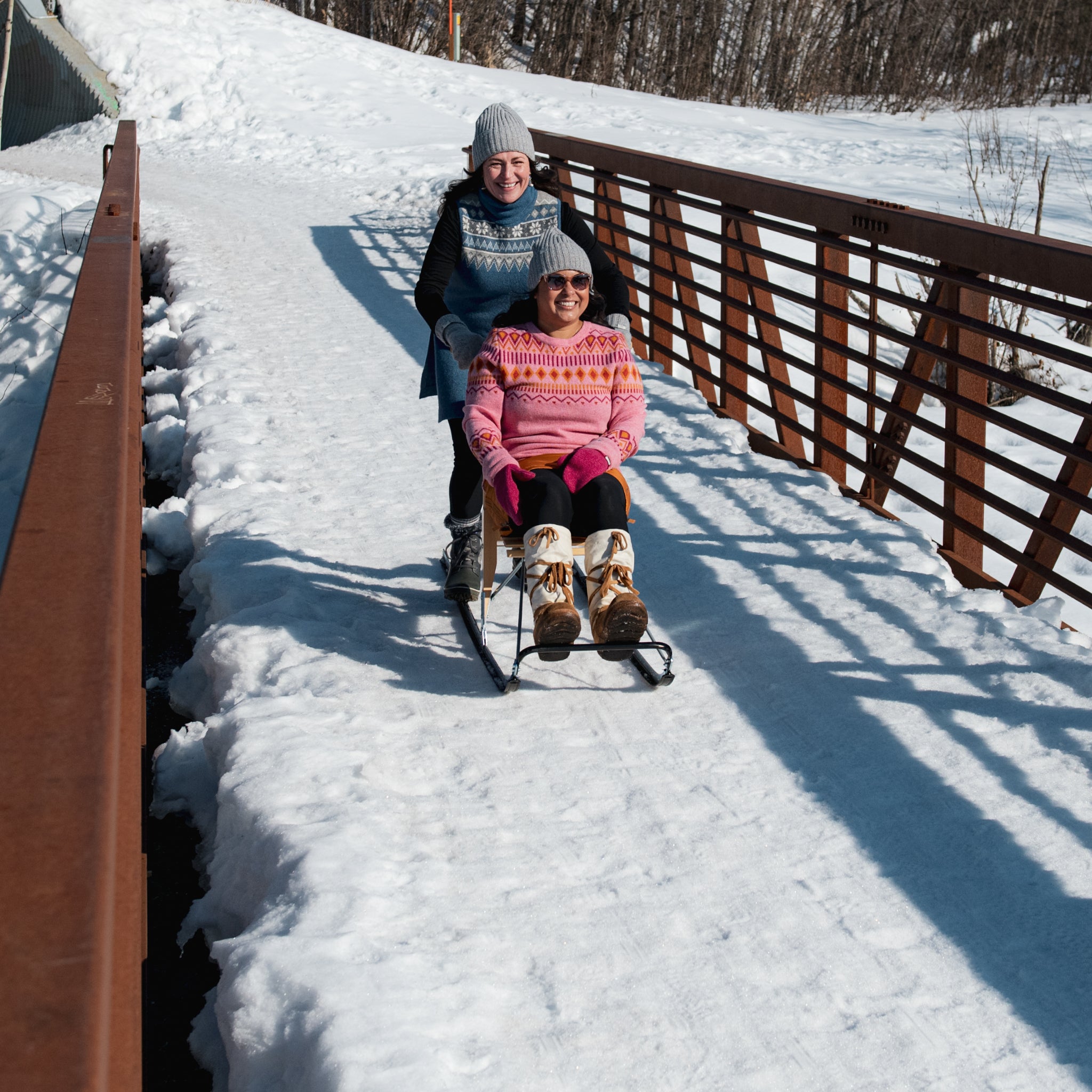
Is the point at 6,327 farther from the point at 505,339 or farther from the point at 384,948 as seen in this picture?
the point at 384,948

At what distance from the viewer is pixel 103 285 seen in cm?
405

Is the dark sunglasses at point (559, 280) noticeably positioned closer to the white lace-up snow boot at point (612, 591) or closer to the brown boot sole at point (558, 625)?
the white lace-up snow boot at point (612, 591)

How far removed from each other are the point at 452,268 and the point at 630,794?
183 centimetres

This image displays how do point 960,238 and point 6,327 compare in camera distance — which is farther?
point 6,327

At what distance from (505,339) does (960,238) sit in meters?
1.97

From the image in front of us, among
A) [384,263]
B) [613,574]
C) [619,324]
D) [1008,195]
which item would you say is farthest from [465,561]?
[1008,195]

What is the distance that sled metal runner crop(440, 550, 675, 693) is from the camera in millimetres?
3158

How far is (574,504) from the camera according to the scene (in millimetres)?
3303

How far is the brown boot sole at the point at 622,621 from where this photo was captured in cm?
315

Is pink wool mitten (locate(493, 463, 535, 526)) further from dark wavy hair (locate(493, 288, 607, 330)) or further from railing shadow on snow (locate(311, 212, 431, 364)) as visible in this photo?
railing shadow on snow (locate(311, 212, 431, 364))

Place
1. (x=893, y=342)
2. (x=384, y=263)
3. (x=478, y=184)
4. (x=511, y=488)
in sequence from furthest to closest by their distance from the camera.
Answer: (x=384, y=263) < (x=893, y=342) < (x=478, y=184) < (x=511, y=488)

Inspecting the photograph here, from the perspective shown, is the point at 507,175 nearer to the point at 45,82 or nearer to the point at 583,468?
the point at 583,468

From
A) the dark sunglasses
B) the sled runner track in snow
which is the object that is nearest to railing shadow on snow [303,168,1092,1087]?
the dark sunglasses

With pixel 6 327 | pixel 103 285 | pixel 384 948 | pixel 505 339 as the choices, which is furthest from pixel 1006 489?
Answer: pixel 6 327
